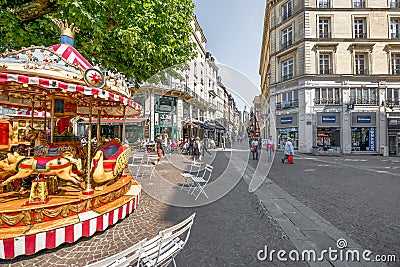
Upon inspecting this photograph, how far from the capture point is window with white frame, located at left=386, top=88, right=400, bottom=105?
22.1 m

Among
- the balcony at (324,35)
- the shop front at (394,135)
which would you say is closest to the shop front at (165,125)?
the balcony at (324,35)

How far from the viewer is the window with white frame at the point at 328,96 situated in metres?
22.5

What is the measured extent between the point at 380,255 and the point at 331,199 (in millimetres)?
2939

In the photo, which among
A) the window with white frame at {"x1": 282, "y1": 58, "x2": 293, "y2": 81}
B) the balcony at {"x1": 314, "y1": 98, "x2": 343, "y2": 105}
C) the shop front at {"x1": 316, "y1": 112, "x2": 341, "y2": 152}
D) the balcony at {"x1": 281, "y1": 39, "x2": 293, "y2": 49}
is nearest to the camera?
the shop front at {"x1": 316, "y1": 112, "x2": 341, "y2": 152}

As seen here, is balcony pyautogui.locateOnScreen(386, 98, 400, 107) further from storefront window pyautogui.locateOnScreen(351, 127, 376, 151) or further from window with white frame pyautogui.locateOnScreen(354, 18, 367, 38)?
window with white frame pyautogui.locateOnScreen(354, 18, 367, 38)

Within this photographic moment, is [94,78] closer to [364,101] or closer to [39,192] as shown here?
[39,192]

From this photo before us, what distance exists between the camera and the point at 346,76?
2244 centimetres

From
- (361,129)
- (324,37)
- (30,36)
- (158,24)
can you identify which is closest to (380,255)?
(158,24)

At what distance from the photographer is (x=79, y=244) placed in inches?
132

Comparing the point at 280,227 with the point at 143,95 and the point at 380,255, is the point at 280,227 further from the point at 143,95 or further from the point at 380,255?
the point at 143,95

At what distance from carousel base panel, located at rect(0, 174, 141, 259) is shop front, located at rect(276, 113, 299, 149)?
76.1 feet

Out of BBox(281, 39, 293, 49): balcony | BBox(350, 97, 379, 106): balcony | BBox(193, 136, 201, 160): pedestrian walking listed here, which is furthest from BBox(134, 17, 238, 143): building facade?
BBox(350, 97, 379, 106): balcony

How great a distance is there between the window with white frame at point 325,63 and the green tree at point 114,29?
67.8ft

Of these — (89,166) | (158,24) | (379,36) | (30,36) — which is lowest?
A: (89,166)
